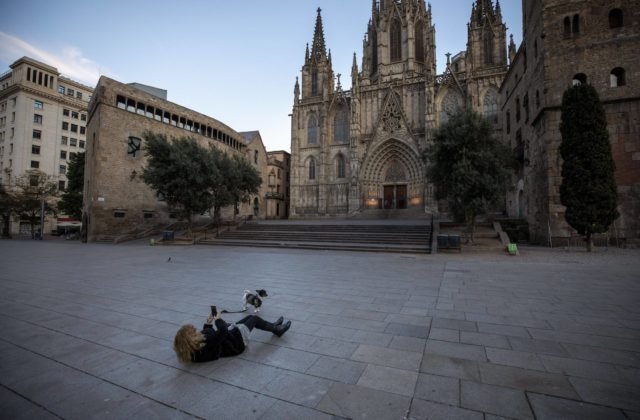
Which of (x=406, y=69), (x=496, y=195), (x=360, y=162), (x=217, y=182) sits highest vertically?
(x=406, y=69)

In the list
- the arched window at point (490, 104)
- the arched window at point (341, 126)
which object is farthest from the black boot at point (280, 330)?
the arched window at point (341, 126)

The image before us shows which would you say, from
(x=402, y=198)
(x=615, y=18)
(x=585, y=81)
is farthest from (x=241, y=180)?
(x=615, y=18)

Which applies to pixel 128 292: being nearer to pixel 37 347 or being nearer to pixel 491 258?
pixel 37 347

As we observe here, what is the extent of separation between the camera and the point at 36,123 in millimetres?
44875

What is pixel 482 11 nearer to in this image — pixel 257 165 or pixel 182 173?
pixel 257 165

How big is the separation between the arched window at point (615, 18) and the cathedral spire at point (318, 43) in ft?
111

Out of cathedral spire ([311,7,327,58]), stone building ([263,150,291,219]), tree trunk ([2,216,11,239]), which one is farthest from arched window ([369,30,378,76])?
tree trunk ([2,216,11,239])

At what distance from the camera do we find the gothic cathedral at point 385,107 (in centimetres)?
3416

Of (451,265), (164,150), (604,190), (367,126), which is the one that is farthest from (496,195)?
(367,126)

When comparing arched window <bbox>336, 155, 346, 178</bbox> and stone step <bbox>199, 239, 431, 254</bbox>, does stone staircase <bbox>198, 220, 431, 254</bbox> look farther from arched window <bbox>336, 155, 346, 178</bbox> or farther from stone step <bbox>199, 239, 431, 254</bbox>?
arched window <bbox>336, 155, 346, 178</bbox>

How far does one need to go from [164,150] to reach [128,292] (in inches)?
695

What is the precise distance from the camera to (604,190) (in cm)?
1347

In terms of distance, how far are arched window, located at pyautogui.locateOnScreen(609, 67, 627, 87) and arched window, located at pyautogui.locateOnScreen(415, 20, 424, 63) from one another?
1046 inches

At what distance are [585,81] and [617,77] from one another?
1.51 metres
